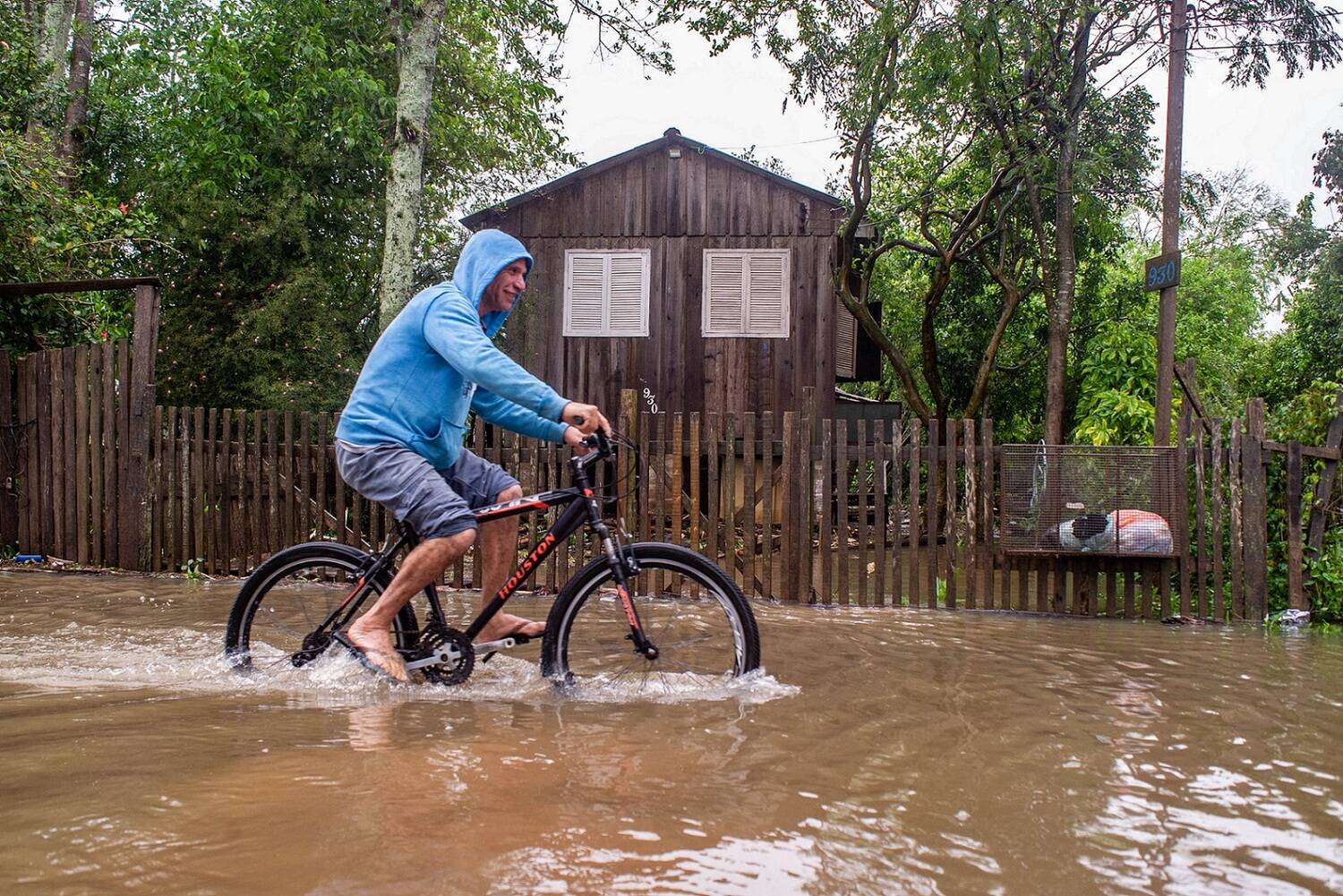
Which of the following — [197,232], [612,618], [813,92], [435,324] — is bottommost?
[612,618]

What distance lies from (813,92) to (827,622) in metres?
11.4

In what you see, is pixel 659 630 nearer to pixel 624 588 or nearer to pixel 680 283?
pixel 624 588

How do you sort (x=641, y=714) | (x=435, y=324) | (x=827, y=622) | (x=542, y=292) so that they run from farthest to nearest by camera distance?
(x=542, y=292)
(x=827, y=622)
(x=435, y=324)
(x=641, y=714)

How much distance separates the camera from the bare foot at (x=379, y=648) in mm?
4266

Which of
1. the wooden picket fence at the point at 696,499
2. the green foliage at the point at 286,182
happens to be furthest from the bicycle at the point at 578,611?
the green foliage at the point at 286,182

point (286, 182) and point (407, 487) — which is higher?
point (286, 182)

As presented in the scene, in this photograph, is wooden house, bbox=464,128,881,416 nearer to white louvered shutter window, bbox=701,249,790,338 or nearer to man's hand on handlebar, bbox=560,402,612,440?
white louvered shutter window, bbox=701,249,790,338

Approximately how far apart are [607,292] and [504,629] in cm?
1270

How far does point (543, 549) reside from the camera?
4.57 meters

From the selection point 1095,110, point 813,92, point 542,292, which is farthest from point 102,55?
point 1095,110

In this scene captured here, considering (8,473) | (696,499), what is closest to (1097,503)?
(696,499)

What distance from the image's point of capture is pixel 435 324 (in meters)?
4.29

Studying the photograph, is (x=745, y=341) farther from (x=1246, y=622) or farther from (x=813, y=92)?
(x=1246, y=622)

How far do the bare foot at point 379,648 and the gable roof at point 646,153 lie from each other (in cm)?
1299
